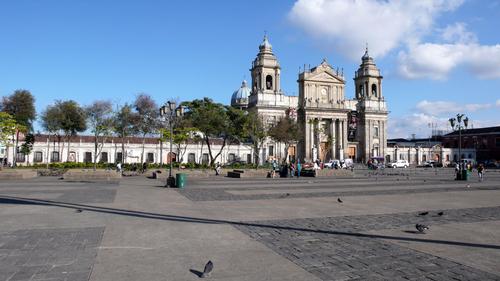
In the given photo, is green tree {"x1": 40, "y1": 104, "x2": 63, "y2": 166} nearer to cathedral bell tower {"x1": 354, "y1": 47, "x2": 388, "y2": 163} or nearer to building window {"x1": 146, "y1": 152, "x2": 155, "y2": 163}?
building window {"x1": 146, "y1": 152, "x2": 155, "y2": 163}

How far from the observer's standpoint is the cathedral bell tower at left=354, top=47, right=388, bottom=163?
92625mm

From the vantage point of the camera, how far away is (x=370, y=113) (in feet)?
306

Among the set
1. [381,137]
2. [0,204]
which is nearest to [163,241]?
[0,204]

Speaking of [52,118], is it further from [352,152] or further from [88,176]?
[352,152]

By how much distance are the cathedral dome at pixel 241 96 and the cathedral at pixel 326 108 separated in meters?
4.20

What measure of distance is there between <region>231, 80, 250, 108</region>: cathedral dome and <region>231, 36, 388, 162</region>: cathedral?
4.20 meters

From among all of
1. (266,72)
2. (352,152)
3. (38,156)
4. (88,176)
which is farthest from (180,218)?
(352,152)

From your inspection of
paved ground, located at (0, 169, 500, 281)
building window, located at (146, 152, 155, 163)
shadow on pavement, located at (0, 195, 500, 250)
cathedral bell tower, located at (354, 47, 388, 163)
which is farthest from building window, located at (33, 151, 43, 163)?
cathedral bell tower, located at (354, 47, 388, 163)

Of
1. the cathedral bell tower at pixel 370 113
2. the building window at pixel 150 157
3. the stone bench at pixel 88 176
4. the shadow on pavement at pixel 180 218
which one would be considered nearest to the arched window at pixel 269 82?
the cathedral bell tower at pixel 370 113

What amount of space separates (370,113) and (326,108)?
12.0m

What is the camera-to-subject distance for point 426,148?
97938mm

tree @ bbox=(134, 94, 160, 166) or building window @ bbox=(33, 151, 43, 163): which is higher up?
tree @ bbox=(134, 94, 160, 166)

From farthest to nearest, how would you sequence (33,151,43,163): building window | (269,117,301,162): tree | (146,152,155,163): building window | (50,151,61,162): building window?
(146,152,155,163): building window
(50,151,61,162): building window
(33,151,43,163): building window
(269,117,301,162): tree

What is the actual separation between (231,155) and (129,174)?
41394 mm
